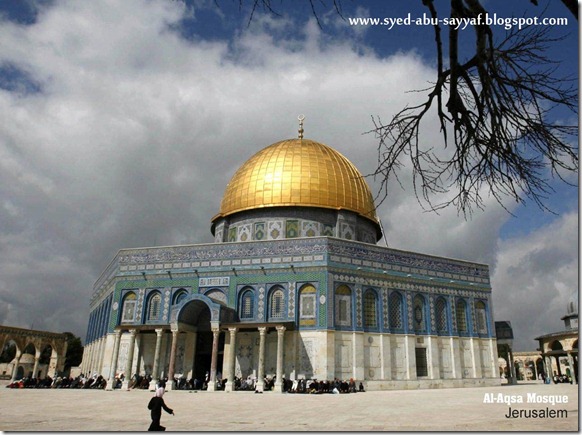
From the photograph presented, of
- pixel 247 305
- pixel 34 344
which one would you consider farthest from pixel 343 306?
pixel 34 344

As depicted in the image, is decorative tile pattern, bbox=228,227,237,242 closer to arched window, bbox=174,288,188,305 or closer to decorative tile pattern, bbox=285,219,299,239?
decorative tile pattern, bbox=285,219,299,239

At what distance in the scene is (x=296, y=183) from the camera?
26.7 m

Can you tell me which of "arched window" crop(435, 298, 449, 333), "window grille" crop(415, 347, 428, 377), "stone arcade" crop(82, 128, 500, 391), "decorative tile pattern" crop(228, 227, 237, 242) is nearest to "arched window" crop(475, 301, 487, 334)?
"stone arcade" crop(82, 128, 500, 391)

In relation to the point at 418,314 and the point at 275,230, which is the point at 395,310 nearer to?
the point at 418,314

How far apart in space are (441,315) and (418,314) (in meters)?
1.51

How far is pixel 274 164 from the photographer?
27766 millimetres

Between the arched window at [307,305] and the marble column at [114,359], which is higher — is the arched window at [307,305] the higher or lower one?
the higher one

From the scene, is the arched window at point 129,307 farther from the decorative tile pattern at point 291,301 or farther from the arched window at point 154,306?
the decorative tile pattern at point 291,301

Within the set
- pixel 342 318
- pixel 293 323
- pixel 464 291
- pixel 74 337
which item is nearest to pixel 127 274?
pixel 293 323

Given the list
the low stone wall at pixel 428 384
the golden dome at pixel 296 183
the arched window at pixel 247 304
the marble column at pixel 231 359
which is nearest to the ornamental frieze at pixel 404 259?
the golden dome at pixel 296 183

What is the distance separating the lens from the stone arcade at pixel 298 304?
2156 cm

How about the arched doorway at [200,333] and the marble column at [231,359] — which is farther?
the arched doorway at [200,333]

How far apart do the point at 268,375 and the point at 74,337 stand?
163ft

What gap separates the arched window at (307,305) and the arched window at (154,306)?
716 cm
